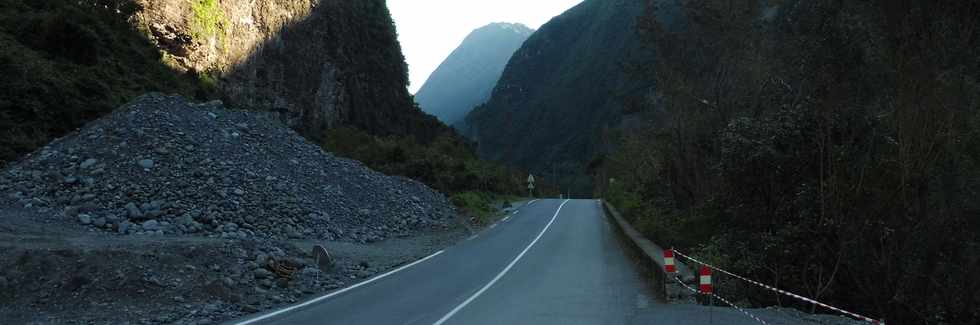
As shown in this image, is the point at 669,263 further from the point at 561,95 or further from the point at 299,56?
the point at 561,95

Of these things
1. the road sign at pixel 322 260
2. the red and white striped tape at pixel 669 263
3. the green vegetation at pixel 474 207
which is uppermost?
the green vegetation at pixel 474 207

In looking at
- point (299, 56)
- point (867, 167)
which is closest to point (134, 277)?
point (867, 167)

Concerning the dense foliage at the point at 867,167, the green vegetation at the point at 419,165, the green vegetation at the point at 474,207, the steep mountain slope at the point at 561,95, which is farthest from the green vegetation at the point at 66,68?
the steep mountain slope at the point at 561,95

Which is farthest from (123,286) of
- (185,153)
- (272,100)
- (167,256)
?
(272,100)

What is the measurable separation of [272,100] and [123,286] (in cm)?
3987

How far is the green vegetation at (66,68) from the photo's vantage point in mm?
20578

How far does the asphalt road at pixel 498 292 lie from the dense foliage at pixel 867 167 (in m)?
2.84

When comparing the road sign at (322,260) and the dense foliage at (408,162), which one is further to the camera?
the dense foliage at (408,162)

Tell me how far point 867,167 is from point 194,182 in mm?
14708

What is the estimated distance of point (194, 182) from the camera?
16.6 m

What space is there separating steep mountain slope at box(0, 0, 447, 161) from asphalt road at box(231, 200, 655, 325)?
42.6 feet

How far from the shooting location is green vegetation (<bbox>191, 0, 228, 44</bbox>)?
39.4m

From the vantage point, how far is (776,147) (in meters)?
12.2

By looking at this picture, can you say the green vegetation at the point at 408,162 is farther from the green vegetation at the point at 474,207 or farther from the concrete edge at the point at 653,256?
the concrete edge at the point at 653,256
